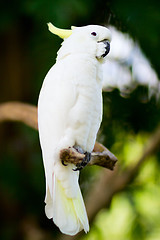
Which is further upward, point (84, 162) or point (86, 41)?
point (86, 41)

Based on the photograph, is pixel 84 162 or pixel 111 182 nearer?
pixel 84 162

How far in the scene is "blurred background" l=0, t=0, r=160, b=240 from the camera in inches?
96.5

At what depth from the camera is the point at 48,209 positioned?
48.4 inches

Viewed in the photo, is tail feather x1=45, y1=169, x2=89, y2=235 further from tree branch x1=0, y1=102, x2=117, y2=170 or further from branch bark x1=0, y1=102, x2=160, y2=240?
branch bark x1=0, y1=102, x2=160, y2=240

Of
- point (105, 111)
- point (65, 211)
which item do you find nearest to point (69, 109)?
point (65, 211)

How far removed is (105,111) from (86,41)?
1413 mm

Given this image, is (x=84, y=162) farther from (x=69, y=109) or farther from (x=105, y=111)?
(x=105, y=111)

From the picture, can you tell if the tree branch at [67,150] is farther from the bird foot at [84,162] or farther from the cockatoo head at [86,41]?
the cockatoo head at [86,41]

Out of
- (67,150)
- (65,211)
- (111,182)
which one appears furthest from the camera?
(111,182)

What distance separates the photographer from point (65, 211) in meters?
1.24

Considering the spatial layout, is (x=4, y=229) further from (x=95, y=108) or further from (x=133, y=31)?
(x=95, y=108)

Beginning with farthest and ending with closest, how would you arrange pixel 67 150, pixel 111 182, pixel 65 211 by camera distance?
pixel 111 182 → pixel 65 211 → pixel 67 150

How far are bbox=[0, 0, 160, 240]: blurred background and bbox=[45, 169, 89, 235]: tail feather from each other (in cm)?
113

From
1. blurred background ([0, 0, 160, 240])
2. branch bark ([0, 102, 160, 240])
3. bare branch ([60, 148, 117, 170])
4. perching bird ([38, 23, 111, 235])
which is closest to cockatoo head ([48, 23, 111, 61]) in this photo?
perching bird ([38, 23, 111, 235])
